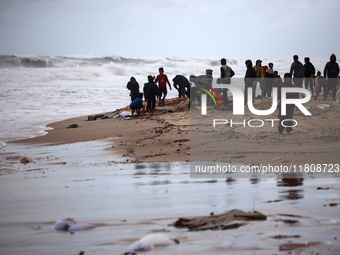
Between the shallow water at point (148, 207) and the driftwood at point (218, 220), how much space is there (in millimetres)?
113

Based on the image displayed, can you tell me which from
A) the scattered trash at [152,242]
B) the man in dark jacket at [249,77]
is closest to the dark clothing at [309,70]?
the man in dark jacket at [249,77]

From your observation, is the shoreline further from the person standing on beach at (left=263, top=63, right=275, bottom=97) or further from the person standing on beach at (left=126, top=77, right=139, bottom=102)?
the person standing on beach at (left=126, top=77, right=139, bottom=102)

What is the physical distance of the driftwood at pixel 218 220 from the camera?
4531 mm

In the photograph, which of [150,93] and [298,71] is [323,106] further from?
[150,93]

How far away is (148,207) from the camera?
5.45 meters

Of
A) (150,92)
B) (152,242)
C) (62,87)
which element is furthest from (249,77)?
(62,87)

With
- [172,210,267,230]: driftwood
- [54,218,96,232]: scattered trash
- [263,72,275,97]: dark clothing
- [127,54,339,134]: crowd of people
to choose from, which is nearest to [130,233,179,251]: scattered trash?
[172,210,267,230]: driftwood

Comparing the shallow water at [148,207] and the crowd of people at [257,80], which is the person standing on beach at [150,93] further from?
the shallow water at [148,207]

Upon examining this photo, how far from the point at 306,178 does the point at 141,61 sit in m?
67.8

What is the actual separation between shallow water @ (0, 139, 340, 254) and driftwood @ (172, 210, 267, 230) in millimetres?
113

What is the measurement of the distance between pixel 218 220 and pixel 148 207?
1.07 m

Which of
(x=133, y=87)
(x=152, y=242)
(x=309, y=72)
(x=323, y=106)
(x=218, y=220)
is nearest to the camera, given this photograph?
(x=152, y=242)

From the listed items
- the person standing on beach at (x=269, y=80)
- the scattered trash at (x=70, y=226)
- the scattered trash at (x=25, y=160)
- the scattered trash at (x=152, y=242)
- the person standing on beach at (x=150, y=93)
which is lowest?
the scattered trash at (x=25, y=160)

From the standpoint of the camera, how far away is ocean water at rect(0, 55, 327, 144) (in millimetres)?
20820
